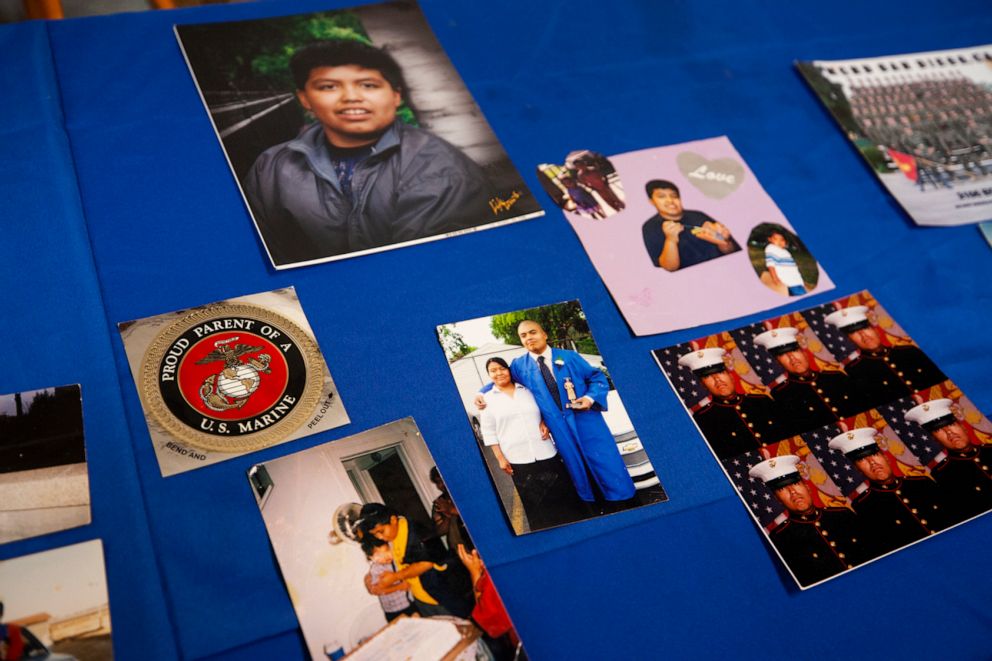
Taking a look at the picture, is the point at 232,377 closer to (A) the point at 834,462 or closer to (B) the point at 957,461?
(A) the point at 834,462

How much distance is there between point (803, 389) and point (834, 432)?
2.3 inches

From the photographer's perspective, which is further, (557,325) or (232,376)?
(557,325)

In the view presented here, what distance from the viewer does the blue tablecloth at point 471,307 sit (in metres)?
0.72

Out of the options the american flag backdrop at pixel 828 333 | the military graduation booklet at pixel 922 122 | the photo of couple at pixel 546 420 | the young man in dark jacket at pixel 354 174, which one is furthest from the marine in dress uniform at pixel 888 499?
the young man in dark jacket at pixel 354 174

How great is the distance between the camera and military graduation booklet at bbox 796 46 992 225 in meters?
1.14

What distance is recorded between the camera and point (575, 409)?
0.84 m

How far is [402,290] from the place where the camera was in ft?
2.93

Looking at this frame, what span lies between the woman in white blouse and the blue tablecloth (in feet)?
0.07

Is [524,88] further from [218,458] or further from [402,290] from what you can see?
[218,458]

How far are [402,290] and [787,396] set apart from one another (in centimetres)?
46

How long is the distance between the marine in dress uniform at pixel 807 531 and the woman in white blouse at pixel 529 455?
21 centimetres

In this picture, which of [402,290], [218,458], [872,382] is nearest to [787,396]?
[872,382]

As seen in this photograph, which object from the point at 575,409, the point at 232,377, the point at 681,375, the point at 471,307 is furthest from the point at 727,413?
the point at 232,377

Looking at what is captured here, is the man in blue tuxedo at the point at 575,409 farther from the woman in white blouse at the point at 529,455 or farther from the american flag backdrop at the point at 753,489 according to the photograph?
the american flag backdrop at the point at 753,489
